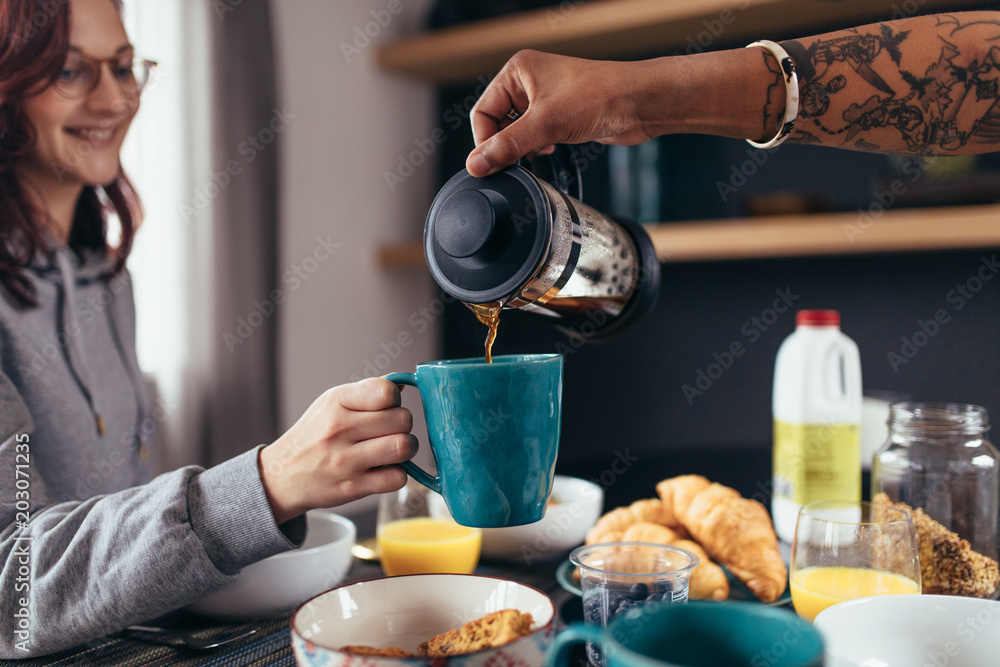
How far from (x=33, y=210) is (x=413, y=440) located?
0.90 m

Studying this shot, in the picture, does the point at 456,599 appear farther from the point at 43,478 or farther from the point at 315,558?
the point at 43,478

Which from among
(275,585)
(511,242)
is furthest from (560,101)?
(275,585)

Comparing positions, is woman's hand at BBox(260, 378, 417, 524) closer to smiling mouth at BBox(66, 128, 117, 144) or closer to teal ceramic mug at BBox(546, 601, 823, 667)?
teal ceramic mug at BBox(546, 601, 823, 667)

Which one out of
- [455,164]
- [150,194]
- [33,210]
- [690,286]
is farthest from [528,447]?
[455,164]

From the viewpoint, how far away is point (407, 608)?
57 cm

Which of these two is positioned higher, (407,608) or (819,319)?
(819,319)

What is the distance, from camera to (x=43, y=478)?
1.03m

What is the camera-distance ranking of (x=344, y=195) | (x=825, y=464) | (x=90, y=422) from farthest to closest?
1. (x=344, y=195)
2. (x=90, y=422)
3. (x=825, y=464)

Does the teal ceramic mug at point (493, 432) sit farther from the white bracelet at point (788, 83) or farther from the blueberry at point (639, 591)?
the white bracelet at point (788, 83)

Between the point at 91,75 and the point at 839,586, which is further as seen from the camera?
the point at 91,75

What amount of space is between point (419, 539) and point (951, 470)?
1.87ft

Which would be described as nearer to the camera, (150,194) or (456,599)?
(456,599)

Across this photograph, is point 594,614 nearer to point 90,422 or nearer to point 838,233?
point 90,422

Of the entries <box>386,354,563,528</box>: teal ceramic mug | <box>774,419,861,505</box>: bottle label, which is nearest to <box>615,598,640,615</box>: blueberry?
<box>386,354,563,528</box>: teal ceramic mug
